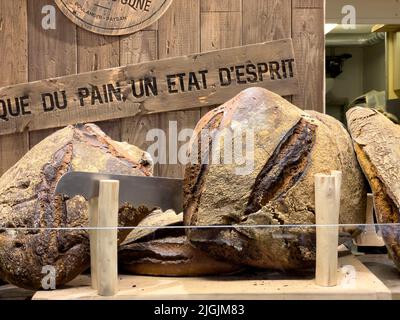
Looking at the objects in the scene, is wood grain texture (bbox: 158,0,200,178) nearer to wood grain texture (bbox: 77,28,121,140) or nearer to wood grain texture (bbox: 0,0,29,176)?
wood grain texture (bbox: 77,28,121,140)

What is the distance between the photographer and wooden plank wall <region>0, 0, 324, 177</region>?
121 cm

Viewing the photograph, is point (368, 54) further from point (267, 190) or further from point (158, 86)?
point (158, 86)

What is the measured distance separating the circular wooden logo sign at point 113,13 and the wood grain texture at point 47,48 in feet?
0.11

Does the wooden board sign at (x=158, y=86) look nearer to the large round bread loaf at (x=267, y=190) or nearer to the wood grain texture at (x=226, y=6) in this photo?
the wood grain texture at (x=226, y=6)

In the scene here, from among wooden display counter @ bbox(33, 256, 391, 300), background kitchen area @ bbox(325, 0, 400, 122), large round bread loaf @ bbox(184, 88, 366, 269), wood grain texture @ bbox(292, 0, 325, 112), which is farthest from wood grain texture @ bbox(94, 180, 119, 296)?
wood grain texture @ bbox(292, 0, 325, 112)

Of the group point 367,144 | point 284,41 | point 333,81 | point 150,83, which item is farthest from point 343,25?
point 150,83

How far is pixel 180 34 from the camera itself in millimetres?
1297

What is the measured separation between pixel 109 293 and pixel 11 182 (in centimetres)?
30

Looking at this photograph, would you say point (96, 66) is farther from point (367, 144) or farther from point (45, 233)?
point (367, 144)

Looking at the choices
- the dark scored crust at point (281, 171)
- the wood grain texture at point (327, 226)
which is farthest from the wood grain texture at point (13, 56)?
the wood grain texture at point (327, 226)

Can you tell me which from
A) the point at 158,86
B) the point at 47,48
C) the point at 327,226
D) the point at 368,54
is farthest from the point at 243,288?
the point at 47,48

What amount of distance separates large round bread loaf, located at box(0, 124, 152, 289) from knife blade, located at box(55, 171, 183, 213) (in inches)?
0.9

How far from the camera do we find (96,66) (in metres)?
1.28

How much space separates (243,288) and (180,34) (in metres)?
0.66
